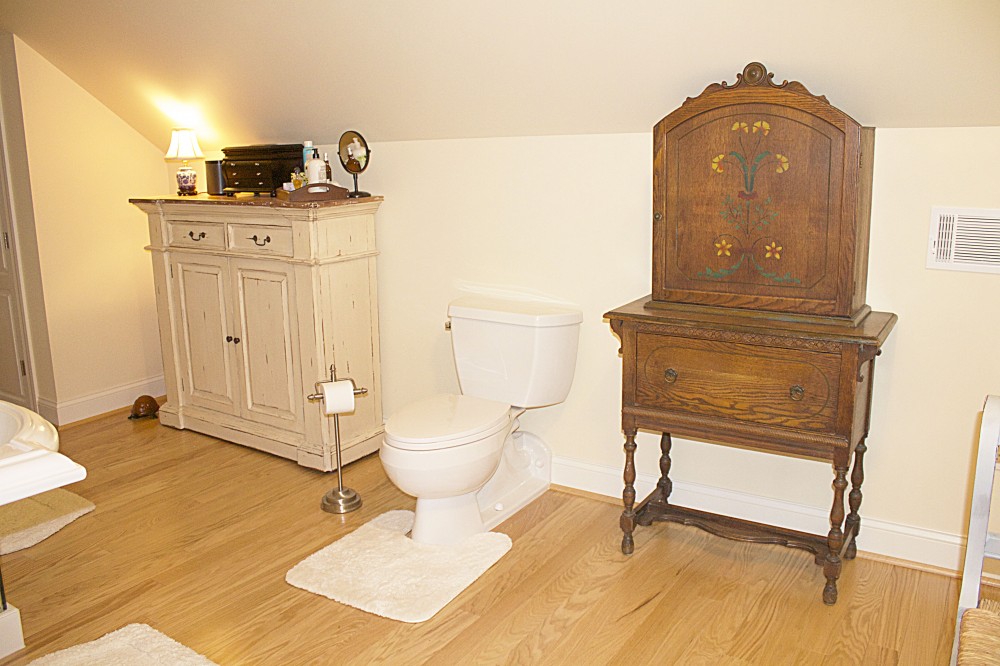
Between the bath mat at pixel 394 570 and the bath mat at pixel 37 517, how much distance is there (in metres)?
0.98

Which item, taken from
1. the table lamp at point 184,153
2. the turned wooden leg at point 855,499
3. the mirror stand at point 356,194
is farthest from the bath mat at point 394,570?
the table lamp at point 184,153

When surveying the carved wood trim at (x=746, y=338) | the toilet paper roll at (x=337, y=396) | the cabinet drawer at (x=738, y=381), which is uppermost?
the carved wood trim at (x=746, y=338)

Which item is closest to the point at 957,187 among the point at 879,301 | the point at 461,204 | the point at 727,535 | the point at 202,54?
the point at 879,301

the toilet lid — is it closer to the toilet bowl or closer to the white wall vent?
the toilet bowl

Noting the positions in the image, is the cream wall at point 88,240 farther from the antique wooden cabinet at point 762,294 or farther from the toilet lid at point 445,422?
the antique wooden cabinet at point 762,294

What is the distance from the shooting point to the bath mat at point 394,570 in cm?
247

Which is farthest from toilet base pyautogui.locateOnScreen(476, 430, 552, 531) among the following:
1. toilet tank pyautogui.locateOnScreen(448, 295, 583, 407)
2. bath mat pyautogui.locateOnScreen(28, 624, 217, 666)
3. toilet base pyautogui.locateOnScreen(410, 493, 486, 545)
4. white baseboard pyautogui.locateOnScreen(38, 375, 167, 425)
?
white baseboard pyautogui.locateOnScreen(38, 375, 167, 425)

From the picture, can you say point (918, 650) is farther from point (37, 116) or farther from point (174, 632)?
point (37, 116)

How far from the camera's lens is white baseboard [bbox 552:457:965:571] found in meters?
2.60

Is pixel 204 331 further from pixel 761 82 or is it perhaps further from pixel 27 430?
pixel 761 82

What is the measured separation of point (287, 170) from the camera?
3598mm

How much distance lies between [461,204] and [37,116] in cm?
207

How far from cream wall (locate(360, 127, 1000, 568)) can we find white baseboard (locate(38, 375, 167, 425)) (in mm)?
1504

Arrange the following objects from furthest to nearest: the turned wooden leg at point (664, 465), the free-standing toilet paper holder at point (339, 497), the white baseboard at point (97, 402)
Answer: the white baseboard at point (97, 402) → the free-standing toilet paper holder at point (339, 497) → the turned wooden leg at point (664, 465)
